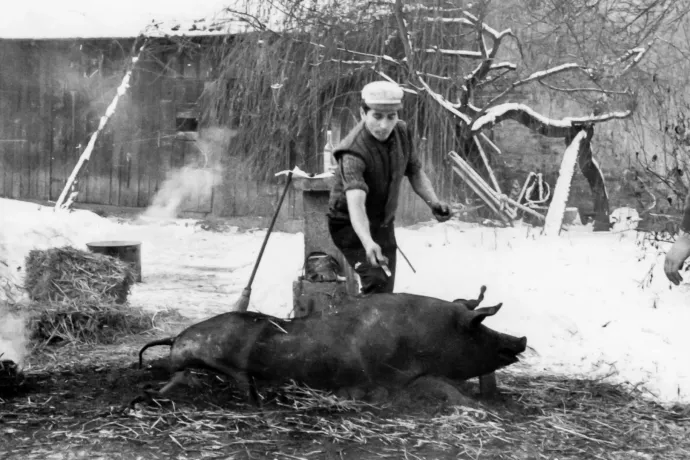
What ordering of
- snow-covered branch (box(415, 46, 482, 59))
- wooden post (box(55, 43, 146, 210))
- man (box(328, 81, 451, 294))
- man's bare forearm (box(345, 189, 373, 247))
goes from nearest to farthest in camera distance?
man's bare forearm (box(345, 189, 373, 247)) → man (box(328, 81, 451, 294)) → snow-covered branch (box(415, 46, 482, 59)) → wooden post (box(55, 43, 146, 210))

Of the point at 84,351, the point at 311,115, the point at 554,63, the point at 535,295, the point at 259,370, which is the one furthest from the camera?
the point at 311,115

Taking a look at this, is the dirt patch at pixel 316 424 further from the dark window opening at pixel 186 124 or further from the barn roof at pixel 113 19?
the dark window opening at pixel 186 124

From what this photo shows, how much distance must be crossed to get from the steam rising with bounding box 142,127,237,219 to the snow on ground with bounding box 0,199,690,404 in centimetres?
280

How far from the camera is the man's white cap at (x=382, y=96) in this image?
5203 millimetres

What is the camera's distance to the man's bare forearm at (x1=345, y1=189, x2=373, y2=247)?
514 centimetres

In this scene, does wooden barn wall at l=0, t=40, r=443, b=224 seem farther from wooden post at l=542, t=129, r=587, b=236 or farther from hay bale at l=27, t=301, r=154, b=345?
hay bale at l=27, t=301, r=154, b=345

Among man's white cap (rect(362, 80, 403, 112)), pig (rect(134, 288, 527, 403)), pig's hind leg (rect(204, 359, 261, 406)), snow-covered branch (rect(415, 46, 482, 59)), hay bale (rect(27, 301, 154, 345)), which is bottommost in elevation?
hay bale (rect(27, 301, 154, 345))

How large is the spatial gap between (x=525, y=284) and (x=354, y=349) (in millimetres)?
3470

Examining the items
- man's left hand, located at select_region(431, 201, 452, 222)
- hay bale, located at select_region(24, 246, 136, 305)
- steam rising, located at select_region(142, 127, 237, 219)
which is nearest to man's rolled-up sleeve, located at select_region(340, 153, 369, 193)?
man's left hand, located at select_region(431, 201, 452, 222)

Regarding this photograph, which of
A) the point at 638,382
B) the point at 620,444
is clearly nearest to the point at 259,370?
the point at 620,444

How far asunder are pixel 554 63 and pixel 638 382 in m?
8.26

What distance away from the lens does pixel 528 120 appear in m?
13.0

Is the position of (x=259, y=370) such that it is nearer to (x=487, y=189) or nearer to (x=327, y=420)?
(x=327, y=420)

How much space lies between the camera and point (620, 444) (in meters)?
4.38
